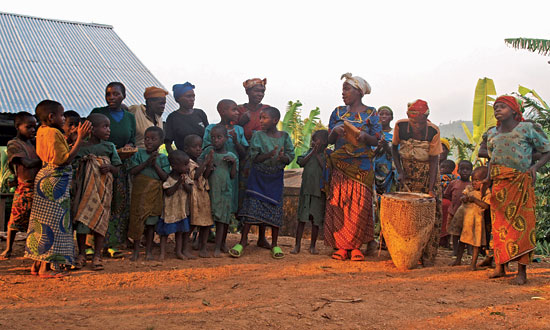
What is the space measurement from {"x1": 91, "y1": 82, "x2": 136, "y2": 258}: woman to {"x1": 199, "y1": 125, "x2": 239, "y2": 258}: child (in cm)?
89

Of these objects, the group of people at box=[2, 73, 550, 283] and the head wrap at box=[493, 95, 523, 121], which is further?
the head wrap at box=[493, 95, 523, 121]

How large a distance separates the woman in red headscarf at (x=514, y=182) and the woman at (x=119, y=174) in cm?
399

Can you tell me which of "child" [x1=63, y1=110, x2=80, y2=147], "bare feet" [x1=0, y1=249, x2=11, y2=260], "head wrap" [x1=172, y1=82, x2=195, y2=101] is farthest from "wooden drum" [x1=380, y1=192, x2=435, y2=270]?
"bare feet" [x1=0, y1=249, x2=11, y2=260]

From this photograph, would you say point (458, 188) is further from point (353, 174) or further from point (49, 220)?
point (49, 220)

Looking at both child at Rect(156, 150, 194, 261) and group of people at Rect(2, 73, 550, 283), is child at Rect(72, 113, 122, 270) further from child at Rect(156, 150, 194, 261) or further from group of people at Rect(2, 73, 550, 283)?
child at Rect(156, 150, 194, 261)

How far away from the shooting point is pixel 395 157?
5.58 meters

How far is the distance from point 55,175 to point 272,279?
2.30 m

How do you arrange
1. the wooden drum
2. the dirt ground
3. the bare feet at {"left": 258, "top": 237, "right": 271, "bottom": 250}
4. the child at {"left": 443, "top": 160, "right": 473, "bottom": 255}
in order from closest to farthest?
the dirt ground → the wooden drum → the bare feet at {"left": 258, "top": 237, "right": 271, "bottom": 250} → the child at {"left": 443, "top": 160, "right": 473, "bottom": 255}

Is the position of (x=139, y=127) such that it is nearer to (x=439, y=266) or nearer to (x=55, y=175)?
(x=55, y=175)

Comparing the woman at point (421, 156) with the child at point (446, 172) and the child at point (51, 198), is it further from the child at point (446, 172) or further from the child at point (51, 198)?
the child at point (51, 198)

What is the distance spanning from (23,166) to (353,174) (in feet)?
11.9

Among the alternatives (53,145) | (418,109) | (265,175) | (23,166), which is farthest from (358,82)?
(23,166)

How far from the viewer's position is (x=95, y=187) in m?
4.68

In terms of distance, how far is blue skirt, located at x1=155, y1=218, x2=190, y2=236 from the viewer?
200 inches
